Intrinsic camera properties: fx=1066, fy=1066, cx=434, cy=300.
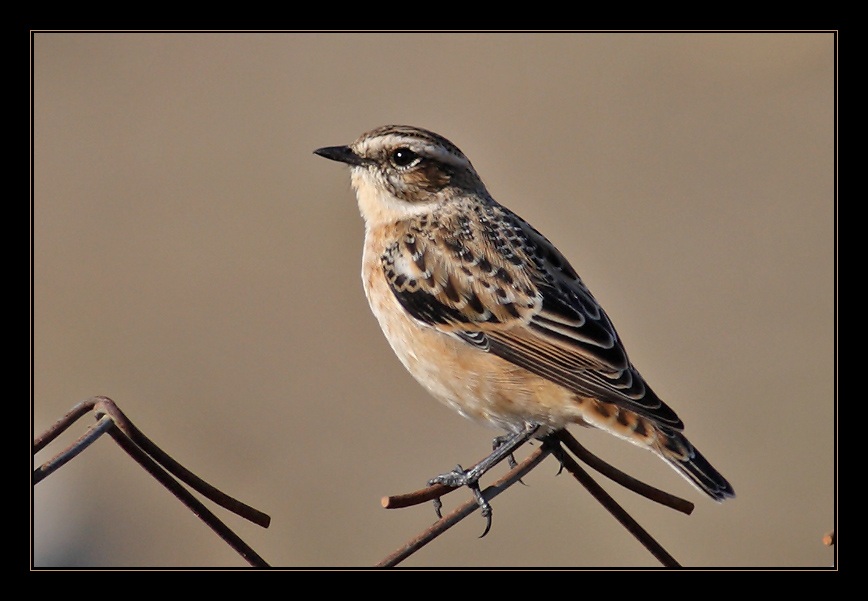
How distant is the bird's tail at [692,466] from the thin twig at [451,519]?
120 centimetres

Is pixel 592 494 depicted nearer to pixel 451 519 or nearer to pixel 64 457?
pixel 451 519

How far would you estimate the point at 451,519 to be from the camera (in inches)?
138

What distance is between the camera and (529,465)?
3.97 metres

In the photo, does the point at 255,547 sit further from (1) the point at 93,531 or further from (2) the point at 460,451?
(2) the point at 460,451

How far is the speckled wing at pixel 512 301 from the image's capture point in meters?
5.33

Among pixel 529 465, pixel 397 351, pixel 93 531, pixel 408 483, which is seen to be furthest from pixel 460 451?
pixel 529 465

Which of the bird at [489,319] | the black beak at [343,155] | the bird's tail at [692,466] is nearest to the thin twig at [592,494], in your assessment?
the bird at [489,319]

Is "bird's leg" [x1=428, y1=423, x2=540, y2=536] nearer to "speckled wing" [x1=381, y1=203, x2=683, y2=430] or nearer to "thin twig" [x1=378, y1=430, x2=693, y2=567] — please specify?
"speckled wing" [x1=381, y1=203, x2=683, y2=430]

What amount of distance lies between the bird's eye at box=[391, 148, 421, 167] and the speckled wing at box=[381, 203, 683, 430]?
0.44 m

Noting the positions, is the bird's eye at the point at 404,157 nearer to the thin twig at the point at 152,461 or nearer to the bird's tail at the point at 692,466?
the bird's tail at the point at 692,466

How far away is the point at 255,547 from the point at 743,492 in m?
4.41

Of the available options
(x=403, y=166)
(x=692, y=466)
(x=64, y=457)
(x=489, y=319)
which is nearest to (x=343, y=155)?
(x=403, y=166)

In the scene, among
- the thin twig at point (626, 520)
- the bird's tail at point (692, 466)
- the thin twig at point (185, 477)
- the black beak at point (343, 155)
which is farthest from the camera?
the black beak at point (343, 155)

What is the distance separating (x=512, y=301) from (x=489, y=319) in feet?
0.52
